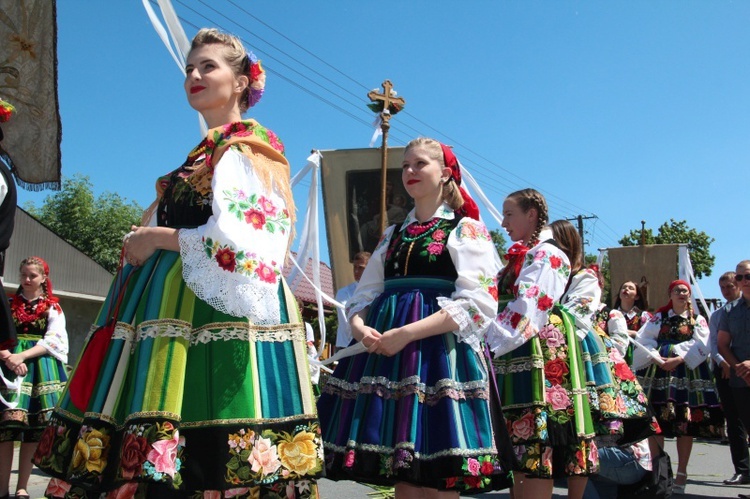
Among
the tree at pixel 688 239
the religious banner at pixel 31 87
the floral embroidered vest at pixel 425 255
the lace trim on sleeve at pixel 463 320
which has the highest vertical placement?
the tree at pixel 688 239

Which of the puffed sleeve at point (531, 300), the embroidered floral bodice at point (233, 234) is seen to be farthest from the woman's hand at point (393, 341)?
the puffed sleeve at point (531, 300)

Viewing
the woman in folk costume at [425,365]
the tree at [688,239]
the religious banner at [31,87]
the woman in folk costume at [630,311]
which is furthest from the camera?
the tree at [688,239]

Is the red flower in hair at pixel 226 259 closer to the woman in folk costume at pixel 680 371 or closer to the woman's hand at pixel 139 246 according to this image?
the woman's hand at pixel 139 246

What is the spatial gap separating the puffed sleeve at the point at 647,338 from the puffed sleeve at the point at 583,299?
3.14 metres

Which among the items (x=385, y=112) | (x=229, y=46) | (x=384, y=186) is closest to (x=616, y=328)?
(x=384, y=186)

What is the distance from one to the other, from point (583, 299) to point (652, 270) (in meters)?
9.98

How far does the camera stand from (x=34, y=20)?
471 centimetres

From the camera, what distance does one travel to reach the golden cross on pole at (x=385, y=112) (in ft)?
26.0

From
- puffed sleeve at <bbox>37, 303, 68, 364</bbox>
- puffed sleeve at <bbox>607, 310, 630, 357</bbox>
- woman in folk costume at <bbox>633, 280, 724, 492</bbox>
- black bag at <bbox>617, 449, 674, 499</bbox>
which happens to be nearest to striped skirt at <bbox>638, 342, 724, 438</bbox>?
woman in folk costume at <bbox>633, 280, 724, 492</bbox>

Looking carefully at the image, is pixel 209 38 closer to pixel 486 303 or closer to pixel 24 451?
pixel 486 303

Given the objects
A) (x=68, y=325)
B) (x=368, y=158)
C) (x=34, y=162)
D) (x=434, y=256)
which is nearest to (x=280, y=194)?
(x=434, y=256)

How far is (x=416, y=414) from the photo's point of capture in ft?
9.86

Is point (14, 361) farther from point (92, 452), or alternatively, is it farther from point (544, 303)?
point (544, 303)

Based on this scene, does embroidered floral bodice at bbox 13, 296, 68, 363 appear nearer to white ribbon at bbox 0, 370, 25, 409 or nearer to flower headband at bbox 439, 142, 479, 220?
white ribbon at bbox 0, 370, 25, 409
